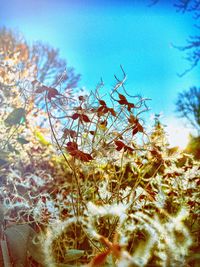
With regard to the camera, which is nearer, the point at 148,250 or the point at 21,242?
the point at 21,242

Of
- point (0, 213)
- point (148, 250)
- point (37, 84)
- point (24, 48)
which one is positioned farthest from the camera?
point (24, 48)

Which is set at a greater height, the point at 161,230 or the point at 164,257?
the point at 161,230

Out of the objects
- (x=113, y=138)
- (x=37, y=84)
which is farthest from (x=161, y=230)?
(x=37, y=84)

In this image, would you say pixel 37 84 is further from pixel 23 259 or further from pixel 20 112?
pixel 23 259

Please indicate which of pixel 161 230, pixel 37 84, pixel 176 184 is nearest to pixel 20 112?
pixel 37 84

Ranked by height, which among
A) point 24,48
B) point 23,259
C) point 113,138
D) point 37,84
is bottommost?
point 23,259

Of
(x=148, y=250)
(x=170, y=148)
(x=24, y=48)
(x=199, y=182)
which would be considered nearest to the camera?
(x=148, y=250)

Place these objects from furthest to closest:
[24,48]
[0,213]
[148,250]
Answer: [24,48]
[148,250]
[0,213]

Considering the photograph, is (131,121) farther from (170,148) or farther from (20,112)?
(170,148)

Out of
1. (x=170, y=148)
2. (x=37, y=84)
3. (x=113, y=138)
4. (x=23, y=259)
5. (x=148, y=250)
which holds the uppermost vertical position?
(x=170, y=148)
